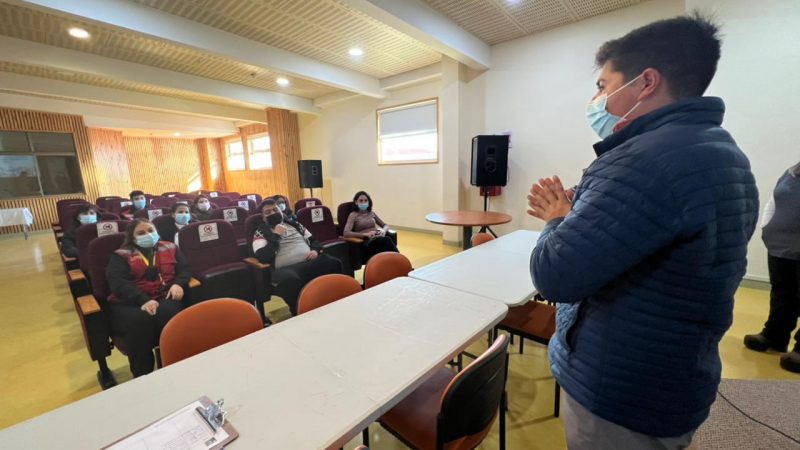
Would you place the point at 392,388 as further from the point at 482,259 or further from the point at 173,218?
the point at 173,218

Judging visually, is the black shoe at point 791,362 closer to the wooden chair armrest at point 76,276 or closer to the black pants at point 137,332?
the black pants at point 137,332

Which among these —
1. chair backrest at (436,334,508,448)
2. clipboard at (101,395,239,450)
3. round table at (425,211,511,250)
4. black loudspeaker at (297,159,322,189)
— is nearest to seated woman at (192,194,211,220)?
black loudspeaker at (297,159,322,189)

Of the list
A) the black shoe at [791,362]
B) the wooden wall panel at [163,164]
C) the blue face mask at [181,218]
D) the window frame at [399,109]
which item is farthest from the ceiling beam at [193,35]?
the wooden wall panel at [163,164]

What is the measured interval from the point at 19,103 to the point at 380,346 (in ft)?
32.5

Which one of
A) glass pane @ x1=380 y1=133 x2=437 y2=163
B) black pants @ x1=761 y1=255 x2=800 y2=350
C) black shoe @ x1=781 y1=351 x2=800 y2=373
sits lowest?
black shoe @ x1=781 y1=351 x2=800 y2=373

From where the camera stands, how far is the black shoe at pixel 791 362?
1970 mm

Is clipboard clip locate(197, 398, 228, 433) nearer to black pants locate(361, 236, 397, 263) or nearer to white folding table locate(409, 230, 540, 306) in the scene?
white folding table locate(409, 230, 540, 306)

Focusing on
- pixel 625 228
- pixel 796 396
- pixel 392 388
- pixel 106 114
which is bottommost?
pixel 796 396

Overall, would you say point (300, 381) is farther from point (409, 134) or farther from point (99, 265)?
point (409, 134)

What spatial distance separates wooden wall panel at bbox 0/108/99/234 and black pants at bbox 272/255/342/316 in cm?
899

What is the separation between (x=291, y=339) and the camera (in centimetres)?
116

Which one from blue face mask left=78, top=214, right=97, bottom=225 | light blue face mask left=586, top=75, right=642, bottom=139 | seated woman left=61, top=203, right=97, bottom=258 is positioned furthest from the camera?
blue face mask left=78, top=214, right=97, bottom=225

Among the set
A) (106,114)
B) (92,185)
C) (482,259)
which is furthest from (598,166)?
(92,185)

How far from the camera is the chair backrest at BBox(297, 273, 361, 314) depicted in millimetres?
1524
